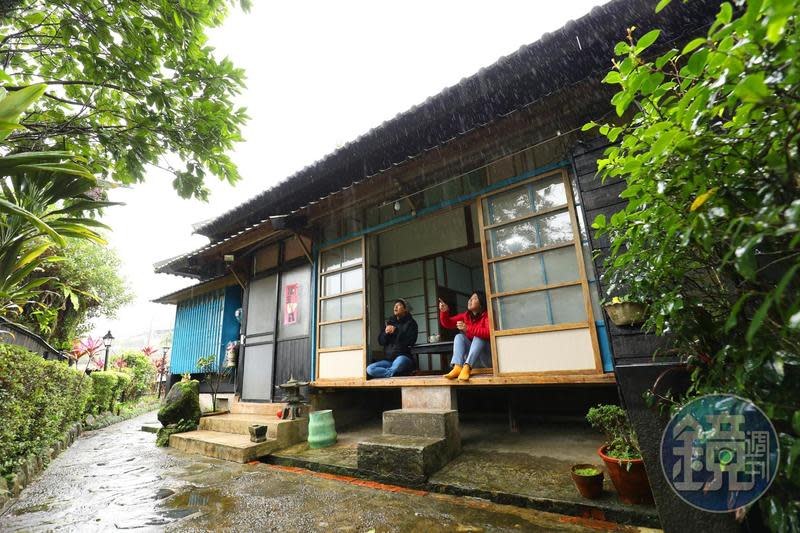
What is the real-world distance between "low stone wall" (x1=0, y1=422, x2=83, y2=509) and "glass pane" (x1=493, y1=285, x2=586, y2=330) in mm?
4899

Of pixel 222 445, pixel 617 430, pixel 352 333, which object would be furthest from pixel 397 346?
pixel 617 430

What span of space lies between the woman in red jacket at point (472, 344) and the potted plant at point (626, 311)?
1.90 metres

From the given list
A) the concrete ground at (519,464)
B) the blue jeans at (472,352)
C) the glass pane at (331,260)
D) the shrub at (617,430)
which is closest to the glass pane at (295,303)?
the glass pane at (331,260)

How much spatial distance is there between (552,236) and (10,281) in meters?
4.65

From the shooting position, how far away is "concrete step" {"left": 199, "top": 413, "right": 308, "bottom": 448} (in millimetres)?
4867

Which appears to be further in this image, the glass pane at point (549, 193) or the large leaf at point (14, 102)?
the glass pane at point (549, 193)

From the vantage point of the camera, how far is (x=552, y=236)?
3.71 metres

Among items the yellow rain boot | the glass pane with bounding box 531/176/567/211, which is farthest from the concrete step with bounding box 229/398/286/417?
the glass pane with bounding box 531/176/567/211

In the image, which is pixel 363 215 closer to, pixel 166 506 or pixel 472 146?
pixel 472 146

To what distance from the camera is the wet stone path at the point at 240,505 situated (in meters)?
2.46

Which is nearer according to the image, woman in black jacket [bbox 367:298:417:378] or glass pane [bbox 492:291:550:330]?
glass pane [bbox 492:291:550:330]

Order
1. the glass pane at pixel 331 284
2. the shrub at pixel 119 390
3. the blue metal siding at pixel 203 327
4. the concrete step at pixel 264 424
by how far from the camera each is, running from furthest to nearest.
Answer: the shrub at pixel 119 390 → the blue metal siding at pixel 203 327 → the glass pane at pixel 331 284 → the concrete step at pixel 264 424

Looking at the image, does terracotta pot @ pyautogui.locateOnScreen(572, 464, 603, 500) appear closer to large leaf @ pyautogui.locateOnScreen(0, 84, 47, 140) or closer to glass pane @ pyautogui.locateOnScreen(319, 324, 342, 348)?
glass pane @ pyautogui.locateOnScreen(319, 324, 342, 348)

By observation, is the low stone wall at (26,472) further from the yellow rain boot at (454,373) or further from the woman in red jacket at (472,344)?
the woman in red jacket at (472,344)
